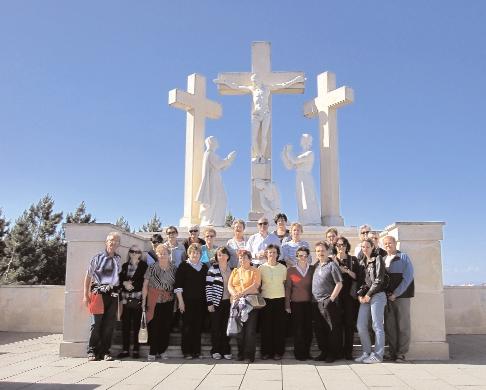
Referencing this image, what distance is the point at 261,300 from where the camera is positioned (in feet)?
20.2

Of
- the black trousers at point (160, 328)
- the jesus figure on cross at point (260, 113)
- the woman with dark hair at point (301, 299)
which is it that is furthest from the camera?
the jesus figure on cross at point (260, 113)

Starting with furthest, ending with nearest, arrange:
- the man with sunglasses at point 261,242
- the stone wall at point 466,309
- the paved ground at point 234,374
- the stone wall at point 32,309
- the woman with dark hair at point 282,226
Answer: the stone wall at point 32,309 < the stone wall at point 466,309 < the woman with dark hair at point 282,226 < the man with sunglasses at point 261,242 < the paved ground at point 234,374

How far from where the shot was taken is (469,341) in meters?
8.37

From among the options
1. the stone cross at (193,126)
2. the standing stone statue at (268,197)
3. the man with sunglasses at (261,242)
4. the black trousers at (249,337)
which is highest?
the stone cross at (193,126)

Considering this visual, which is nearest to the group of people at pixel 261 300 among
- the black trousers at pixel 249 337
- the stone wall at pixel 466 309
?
the black trousers at pixel 249 337

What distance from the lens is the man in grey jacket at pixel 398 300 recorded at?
621 centimetres

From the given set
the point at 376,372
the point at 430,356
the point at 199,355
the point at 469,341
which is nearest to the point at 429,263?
the point at 430,356

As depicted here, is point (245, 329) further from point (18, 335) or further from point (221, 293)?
point (18, 335)

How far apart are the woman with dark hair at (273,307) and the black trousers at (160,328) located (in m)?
1.26

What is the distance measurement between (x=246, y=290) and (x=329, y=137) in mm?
6582

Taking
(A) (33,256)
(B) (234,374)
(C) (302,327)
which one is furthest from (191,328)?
(A) (33,256)

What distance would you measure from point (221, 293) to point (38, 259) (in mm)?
18387

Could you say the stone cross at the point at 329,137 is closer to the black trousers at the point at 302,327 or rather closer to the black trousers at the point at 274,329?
the black trousers at the point at 302,327

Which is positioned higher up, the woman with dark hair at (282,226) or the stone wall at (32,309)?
the woman with dark hair at (282,226)
